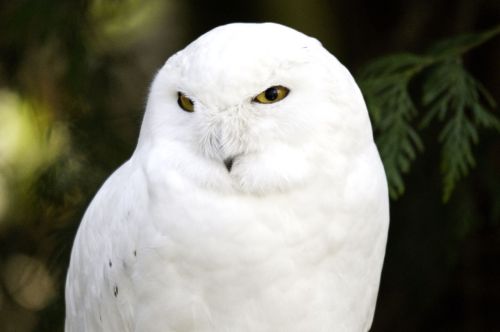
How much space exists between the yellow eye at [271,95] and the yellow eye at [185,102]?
0.59 feet

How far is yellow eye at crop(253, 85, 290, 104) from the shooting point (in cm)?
223

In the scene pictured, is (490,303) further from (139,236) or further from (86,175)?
(139,236)

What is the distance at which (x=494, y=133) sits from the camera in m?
3.58

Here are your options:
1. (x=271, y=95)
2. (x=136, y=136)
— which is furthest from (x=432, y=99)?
(x=136, y=136)

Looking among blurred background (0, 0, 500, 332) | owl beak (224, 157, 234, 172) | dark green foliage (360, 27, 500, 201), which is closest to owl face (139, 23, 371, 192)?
owl beak (224, 157, 234, 172)

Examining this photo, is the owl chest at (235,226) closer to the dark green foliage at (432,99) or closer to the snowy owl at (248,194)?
the snowy owl at (248,194)

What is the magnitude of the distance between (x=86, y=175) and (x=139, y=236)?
121 centimetres

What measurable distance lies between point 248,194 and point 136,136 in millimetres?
1608

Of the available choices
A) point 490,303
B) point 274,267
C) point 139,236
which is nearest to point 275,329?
point 274,267

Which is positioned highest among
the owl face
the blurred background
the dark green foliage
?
the owl face

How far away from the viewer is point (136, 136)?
3.83 meters

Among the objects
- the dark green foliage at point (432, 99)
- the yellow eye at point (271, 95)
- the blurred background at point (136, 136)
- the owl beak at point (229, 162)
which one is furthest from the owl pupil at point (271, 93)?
the blurred background at point (136, 136)

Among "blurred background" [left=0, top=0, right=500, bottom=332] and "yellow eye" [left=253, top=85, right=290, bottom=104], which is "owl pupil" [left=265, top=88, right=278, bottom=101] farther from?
"blurred background" [left=0, top=0, right=500, bottom=332]

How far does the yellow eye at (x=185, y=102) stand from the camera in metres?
2.30
